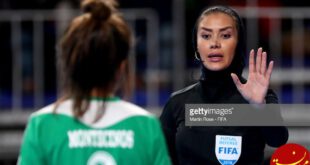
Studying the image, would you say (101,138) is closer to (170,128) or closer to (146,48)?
(170,128)

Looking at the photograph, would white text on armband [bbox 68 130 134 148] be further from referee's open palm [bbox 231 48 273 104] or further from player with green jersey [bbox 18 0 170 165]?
referee's open palm [bbox 231 48 273 104]

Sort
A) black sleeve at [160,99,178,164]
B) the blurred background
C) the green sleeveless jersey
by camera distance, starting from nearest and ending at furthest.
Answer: the green sleeveless jersey, black sleeve at [160,99,178,164], the blurred background

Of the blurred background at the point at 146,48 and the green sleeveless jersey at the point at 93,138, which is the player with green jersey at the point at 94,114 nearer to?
the green sleeveless jersey at the point at 93,138

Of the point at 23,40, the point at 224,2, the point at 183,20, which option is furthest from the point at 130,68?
the point at 23,40

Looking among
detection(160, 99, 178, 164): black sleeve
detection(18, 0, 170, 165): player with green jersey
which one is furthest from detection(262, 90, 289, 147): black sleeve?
detection(18, 0, 170, 165): player with green jersey

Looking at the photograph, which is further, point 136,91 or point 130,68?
point 136,91

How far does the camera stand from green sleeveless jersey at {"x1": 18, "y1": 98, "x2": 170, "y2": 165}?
2.36 m

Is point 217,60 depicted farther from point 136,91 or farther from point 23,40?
point 23,40

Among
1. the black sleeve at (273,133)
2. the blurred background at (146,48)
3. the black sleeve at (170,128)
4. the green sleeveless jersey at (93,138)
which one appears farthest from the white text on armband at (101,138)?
the blurred background at (146,48)

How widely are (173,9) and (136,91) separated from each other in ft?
1.45

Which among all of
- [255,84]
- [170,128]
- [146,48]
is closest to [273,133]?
[255,84]

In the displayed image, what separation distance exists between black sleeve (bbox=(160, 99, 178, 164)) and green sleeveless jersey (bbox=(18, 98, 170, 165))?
59 cm

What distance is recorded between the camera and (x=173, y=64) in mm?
5191

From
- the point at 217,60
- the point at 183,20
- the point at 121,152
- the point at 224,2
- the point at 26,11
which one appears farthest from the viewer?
the point at 26,11
